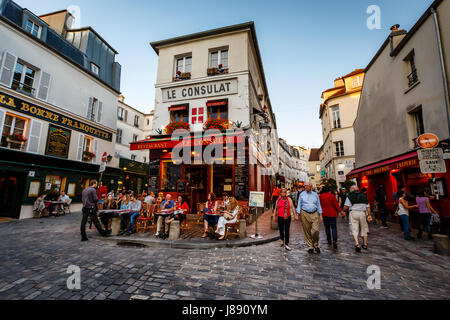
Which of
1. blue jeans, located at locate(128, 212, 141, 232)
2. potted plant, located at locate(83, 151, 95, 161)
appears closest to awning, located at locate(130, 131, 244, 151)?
blue jeans, located at locate(128, 212, 141, 232)

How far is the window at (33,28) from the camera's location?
463 inches

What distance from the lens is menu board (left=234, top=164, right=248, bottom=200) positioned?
388 inches

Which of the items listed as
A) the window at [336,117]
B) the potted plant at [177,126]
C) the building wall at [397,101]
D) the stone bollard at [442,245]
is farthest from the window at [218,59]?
the window at [336,117]

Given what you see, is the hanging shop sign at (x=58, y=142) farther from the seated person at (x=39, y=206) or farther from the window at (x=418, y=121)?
the window at (x=418, y=121)

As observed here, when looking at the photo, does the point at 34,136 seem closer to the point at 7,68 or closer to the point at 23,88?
the point at 23,88

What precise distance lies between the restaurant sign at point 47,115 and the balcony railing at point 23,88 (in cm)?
68

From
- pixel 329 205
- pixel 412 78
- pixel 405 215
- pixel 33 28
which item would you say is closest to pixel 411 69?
pixel 412 78

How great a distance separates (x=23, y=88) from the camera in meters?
11.1

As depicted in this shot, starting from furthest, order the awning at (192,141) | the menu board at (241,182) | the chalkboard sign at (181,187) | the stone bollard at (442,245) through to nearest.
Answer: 1. the chalkboard sign at (181,187)
2. the menu board at (241,182)
3. the awning at (192,141)
4. the stone bollard at (442,245)

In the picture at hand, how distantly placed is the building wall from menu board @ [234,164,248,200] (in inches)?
305

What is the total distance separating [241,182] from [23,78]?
13821 millimetres

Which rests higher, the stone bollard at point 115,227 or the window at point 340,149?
the window at point 340,149

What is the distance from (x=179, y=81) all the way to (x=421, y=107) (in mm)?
12303

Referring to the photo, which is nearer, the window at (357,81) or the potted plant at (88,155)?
the potted plant at (88,155)
